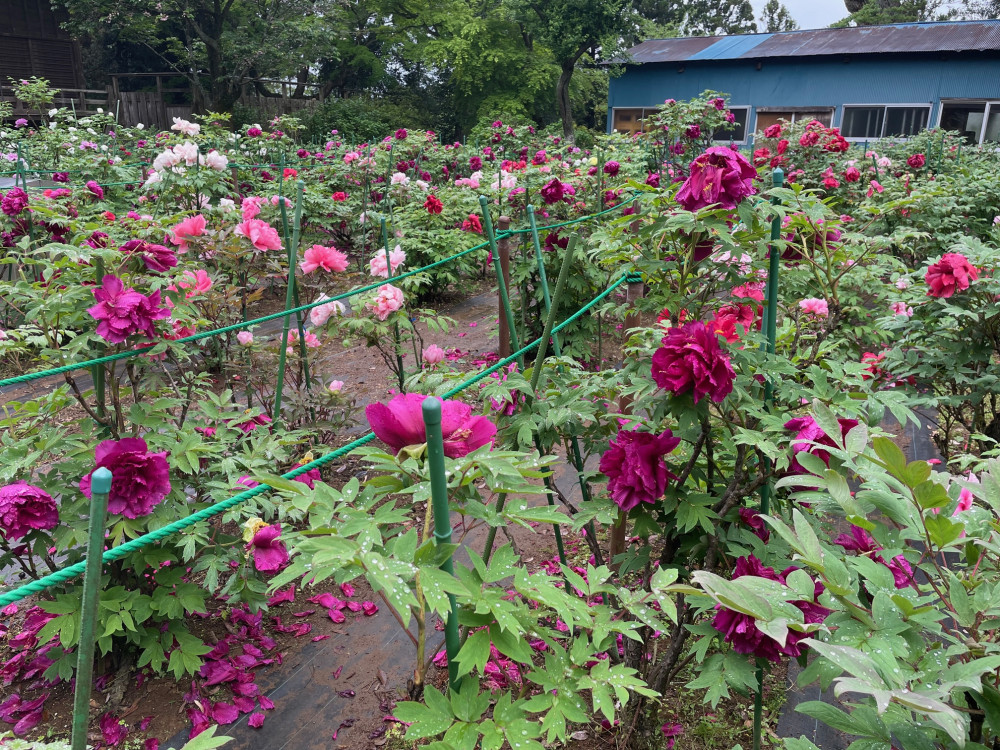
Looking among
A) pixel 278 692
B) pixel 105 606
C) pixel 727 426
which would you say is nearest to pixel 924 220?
pixel 727 426

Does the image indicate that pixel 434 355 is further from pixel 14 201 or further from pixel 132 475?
pixel 14 201

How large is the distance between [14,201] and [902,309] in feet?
13.6

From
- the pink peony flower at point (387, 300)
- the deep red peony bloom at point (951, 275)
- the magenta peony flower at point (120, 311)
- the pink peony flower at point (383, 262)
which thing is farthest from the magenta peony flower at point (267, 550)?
the deep red peony bloom at point (951, 275)

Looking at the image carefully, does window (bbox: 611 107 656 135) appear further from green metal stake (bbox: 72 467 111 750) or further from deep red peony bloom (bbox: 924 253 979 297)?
green metal stake (bbox: 72 467 111 750)

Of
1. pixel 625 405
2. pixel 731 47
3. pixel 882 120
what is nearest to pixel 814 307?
pixel 625 405

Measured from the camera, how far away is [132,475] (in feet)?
5.40

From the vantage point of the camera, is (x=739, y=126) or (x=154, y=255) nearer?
(x=154, y=255)

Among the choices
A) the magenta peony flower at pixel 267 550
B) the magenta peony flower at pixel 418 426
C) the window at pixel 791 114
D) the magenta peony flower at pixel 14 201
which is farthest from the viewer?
the window at pixel 791 114

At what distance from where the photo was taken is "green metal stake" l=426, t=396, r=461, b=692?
2.50 feet

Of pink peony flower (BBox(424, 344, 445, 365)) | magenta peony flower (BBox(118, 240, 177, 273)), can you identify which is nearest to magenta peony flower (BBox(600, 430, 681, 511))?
pink peony flower (BBox(424, 344, 445, 365))

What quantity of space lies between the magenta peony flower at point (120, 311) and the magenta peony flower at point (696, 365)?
1.24 meters

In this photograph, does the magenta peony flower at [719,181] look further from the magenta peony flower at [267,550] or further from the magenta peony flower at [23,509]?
the magenta peony flower at [23,509]

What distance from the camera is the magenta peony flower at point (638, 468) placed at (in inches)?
51.0

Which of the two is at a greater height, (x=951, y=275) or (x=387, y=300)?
(x=951, y=275)
